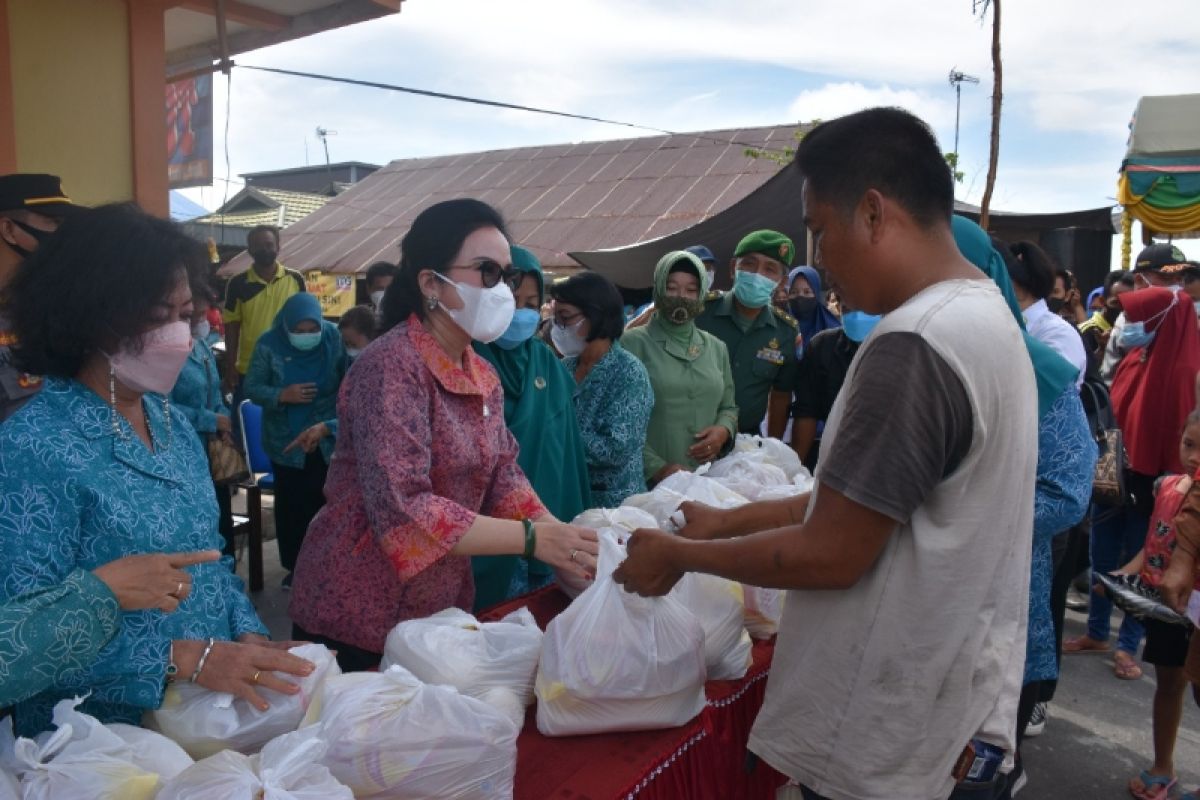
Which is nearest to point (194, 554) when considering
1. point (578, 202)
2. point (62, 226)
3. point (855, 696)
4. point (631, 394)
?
point (62, 226)

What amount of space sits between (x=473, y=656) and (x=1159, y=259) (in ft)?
21.7

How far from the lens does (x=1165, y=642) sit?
317 centimetres

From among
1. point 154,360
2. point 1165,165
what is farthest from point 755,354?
point 1165,165

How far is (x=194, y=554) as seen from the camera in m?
1.51

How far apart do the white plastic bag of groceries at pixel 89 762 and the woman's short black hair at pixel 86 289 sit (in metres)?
0.65

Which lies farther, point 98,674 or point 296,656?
point 296,656

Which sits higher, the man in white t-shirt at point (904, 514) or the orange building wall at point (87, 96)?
the orange building wall at point (87, 96)

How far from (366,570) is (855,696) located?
120 cm

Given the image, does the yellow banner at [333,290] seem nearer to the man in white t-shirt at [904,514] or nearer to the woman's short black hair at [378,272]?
the woman's short black hair at [378,272]

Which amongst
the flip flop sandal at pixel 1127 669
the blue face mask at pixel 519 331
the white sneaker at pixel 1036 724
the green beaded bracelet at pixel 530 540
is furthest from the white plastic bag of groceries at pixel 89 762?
the flip flop sandal at pixel 1127 669

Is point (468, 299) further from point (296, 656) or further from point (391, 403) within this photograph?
point (296, 656)

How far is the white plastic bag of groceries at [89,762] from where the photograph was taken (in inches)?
49.0

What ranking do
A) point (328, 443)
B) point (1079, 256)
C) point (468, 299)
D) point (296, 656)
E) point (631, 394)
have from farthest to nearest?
1. point (1079, 256)
2. point (328, 443)
3. point (631, 394)
4. point (468, 299)
5. point (296, 656)

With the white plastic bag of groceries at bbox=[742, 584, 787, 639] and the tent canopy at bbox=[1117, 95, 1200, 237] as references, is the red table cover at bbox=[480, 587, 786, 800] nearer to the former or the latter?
the white plastic bag of groceries at bbox=[742, 584, 787, 639]
